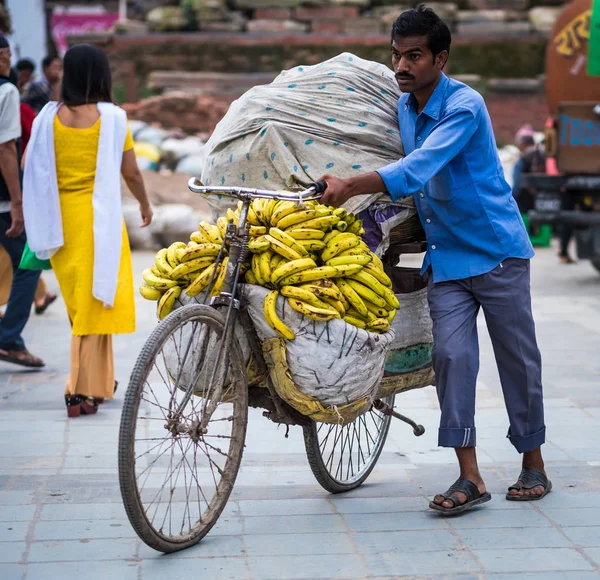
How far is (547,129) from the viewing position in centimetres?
1161

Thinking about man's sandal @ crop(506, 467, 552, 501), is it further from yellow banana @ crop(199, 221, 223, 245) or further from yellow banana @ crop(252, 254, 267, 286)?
yellow banana @ crop(199, 221, 223, 245)

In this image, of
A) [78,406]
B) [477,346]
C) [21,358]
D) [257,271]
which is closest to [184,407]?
[257,271]

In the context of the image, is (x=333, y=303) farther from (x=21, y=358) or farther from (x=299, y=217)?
(x=21, y=358)

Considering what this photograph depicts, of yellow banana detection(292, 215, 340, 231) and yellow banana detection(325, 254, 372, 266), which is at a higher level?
yellow banana detection(292, 215, 340, 231)

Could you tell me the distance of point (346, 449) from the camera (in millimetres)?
4605

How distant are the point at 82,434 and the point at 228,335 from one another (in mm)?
1967

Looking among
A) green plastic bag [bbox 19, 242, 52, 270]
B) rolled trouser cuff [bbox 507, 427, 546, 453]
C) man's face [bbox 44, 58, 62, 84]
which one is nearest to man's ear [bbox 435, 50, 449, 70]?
rolled trouser cuff [bbox 507, 427, 546, 453]

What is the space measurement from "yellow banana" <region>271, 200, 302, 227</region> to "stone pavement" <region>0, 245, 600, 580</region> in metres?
1.10

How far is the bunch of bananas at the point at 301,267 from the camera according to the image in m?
3.60

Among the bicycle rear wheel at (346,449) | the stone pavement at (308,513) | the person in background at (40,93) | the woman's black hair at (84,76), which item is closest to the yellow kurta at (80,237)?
the woman's black hair at (84,76)

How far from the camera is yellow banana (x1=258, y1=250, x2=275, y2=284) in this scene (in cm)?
363

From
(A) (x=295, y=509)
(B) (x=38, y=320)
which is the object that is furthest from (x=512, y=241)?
(B) (x=38, y=320)

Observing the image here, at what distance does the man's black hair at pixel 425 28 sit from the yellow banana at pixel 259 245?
90 cm

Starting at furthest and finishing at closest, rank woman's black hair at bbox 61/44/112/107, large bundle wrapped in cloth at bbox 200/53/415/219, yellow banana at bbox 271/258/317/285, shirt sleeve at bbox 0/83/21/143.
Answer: shirt sleeve at bbox 0/83/21/143 → woman's black hair at bbox 61/44/112/107 → large bundle wrapped in cloth at bbox 200/53/415/219 → yellow banana at bbox 271/258/317/285
